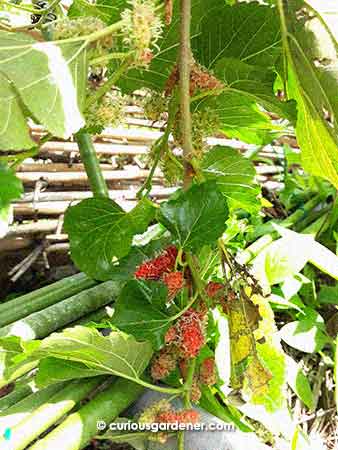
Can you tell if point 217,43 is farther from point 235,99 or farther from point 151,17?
point 151,17

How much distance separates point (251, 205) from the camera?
2.04 ft

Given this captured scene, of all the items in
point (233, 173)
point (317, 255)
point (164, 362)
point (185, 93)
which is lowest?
point (317, 255)

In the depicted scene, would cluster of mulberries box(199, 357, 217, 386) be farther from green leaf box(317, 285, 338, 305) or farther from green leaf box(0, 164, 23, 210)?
green leaf box(317, 285, 338, 305)

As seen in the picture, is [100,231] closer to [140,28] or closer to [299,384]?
[140,28]

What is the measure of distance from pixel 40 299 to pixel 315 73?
41 centimetres

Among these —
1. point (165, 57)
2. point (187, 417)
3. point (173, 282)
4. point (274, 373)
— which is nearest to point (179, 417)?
point (187, 417)

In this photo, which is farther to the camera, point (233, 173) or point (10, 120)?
point (233, 173)

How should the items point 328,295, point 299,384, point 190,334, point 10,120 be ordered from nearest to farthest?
point 10,120
point 190,334
point 299,384
point 328,295

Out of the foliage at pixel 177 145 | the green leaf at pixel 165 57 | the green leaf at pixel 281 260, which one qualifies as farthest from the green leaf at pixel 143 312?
the green leaf at pixel 281 260

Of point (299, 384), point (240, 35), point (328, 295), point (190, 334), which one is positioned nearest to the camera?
point (190, 334)

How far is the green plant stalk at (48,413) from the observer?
1.50 ft

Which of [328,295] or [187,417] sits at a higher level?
[187,417]

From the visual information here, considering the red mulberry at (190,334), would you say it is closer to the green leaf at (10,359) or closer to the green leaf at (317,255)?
the green leaf at (10,359)

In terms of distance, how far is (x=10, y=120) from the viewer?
13.3 inches
